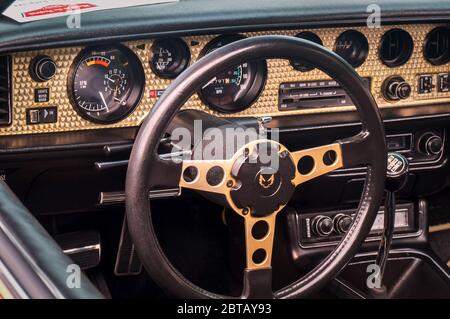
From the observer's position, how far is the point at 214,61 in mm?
1761

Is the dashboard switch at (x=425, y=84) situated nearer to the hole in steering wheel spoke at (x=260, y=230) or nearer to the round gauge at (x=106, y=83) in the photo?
the round gauge at (x=106, y=83)

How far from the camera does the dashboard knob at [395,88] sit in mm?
2705

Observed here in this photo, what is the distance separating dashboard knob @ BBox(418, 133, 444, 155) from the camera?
2.88 meters

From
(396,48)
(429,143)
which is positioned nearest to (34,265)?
(396,48)

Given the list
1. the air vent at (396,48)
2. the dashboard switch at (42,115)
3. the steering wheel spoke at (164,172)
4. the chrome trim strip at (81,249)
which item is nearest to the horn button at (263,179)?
the steering wheel spoke at (164,172)

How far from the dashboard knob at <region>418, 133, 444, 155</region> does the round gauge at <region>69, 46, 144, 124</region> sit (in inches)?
41.1

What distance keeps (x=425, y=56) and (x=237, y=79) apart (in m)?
0.68

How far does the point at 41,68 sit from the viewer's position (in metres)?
2.23

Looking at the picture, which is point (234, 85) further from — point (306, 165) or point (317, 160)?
point (317, 160)

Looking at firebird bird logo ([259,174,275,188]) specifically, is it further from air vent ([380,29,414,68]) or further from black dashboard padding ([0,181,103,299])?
air vent ([380,29,414,68])

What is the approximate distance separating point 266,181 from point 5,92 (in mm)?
795

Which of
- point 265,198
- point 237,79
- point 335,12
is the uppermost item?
point 335,12
